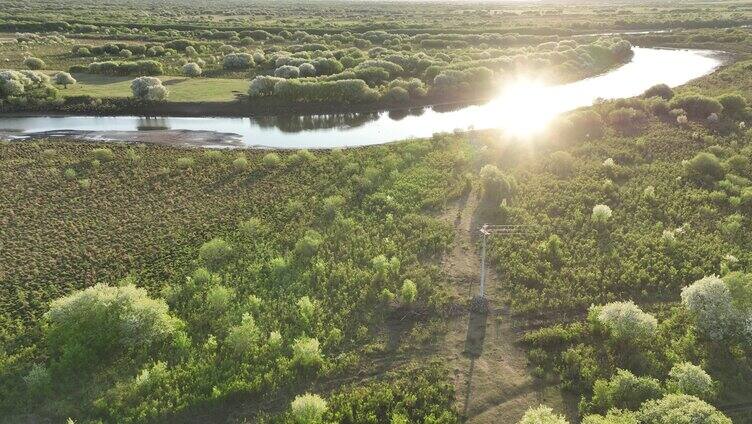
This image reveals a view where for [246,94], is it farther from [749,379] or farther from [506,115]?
[749,379]

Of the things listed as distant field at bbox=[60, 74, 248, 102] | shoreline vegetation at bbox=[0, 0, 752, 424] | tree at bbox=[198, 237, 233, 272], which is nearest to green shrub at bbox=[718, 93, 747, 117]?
shoreline vegetation at bbox=[0, 0, 752, 424]

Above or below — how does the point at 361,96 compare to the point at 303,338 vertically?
above

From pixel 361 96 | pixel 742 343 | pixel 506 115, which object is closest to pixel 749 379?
pixel 742 343

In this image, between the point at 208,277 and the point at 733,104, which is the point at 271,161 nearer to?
the point at 208,277

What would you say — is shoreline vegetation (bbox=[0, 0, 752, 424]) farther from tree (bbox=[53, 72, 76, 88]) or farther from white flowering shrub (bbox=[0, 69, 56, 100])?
tree (bbox=[53, 72, 76, 88])

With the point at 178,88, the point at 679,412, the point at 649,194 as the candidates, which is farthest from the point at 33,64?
the point at 679,412

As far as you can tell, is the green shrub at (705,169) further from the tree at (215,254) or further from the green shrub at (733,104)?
the tree at (215,254)

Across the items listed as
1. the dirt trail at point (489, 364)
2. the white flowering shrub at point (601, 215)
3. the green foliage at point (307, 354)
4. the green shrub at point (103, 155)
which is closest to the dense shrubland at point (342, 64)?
the green shrub at point (103, 155)
